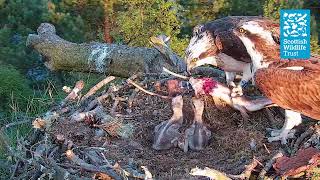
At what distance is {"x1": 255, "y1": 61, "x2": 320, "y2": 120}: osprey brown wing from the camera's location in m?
4.20

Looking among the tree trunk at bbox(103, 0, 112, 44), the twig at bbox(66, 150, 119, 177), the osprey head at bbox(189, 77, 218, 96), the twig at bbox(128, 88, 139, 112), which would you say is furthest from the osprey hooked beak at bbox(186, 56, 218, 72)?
the tree trunk at bbox(103, 0, 112, 44)

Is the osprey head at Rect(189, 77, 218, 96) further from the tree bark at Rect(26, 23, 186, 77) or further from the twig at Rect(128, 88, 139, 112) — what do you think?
the tree bark at Rect(26, 23, 186, 77)

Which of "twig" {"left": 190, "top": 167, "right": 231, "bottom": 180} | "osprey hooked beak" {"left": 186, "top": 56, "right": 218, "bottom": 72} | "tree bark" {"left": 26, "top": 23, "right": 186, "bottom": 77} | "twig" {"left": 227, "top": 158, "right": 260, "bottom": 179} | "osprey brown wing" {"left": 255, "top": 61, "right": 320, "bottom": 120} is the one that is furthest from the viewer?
"tree bark" {"left": 26, "top": 23, "right": 186, "bottom": 77}

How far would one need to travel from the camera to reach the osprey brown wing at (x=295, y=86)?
420 cm

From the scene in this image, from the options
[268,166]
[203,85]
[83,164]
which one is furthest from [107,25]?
[268,166]

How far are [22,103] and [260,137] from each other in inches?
199

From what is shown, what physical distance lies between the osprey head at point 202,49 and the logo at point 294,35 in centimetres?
53

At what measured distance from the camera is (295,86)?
4.23 metres

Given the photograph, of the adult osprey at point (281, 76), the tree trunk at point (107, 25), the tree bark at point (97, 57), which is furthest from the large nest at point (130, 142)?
the tree trunk at point (107, 25)

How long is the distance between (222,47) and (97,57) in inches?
117

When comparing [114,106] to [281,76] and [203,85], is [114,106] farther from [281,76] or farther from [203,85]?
[281,76]

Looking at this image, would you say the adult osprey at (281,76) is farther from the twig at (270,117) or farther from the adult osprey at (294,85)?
the twig at (270,117)

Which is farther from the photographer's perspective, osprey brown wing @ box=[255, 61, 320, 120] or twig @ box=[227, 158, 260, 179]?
osprey brown wing @ box=[255, 61, 320, 120]

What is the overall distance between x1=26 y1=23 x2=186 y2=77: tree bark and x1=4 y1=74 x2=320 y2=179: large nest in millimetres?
1259
